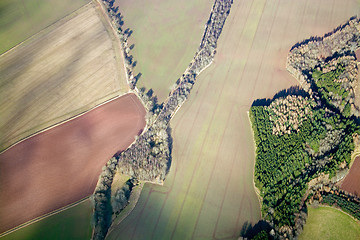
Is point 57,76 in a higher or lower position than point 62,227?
higher

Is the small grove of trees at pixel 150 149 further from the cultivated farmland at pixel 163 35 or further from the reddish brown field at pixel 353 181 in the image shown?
the reddish brown field at pixel 353 181

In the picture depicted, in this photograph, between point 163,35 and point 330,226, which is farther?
point 163,35

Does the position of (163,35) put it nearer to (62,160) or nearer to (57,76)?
(57,76)

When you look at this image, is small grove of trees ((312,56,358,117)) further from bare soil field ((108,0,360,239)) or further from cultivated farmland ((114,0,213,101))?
cultivated farmland ((114,0,213,101))

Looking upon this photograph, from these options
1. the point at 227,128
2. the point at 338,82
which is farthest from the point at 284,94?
the point at 227,128

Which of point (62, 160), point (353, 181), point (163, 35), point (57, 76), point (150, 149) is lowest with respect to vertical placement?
point (62, 160)

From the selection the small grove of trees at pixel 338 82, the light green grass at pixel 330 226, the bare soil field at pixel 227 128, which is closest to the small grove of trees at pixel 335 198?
the light green grass at pixel 330 226

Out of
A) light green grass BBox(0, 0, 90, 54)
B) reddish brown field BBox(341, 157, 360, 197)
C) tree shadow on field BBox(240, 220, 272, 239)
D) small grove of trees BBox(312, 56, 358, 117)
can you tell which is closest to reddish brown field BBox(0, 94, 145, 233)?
tree shadow on field BBox(240, 220, 272, 239)

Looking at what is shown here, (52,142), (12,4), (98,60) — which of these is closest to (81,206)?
(52,142)
